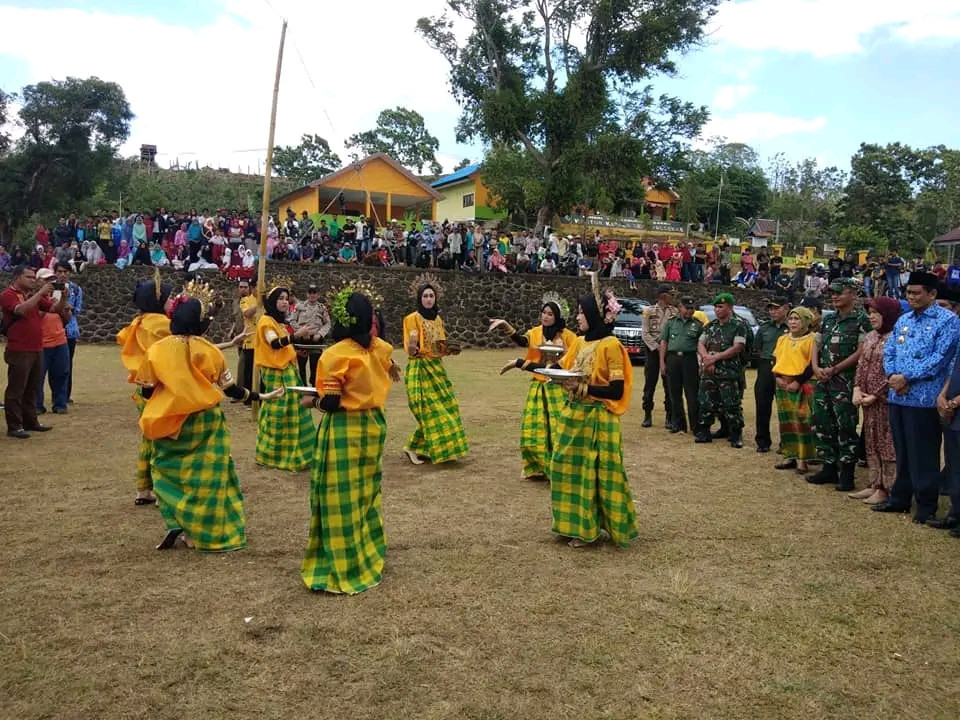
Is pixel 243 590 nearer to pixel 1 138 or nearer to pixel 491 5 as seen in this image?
pixel 491 5

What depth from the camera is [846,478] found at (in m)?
7.77

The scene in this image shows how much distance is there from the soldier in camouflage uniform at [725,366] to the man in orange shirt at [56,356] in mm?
8562

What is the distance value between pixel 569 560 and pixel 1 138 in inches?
1193

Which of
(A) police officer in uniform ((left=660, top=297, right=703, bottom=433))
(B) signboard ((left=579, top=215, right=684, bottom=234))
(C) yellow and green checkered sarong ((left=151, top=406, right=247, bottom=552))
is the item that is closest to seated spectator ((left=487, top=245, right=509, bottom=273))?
(A) police officer in uniform ((left=660, top=297, right=703, bottom=433))

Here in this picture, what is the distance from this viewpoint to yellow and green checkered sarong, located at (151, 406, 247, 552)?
215 inches

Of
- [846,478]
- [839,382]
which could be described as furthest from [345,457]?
[846,478]

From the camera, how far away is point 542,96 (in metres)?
26.5

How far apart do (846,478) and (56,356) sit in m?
10.2

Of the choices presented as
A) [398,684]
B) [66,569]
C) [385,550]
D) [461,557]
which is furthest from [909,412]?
[66,569]

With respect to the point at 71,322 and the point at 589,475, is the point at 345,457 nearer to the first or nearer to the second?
the point at 589,475

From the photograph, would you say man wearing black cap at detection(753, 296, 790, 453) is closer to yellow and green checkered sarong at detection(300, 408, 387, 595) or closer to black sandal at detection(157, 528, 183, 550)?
yellow and green checkered sarong at detection(300, 408, 387, 595)

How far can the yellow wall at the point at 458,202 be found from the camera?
144 feet

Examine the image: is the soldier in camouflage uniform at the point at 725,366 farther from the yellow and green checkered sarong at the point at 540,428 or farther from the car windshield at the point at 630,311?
the car windshield at the point at 630,311

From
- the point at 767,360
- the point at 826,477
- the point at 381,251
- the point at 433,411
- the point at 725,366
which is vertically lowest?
the point at 826,477
